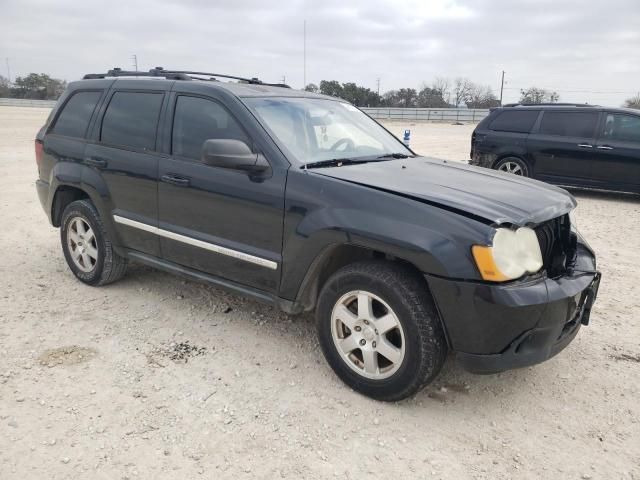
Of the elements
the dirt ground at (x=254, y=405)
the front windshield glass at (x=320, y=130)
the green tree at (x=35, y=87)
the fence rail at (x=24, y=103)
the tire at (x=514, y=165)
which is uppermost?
the green tree at (x=35, y=87)

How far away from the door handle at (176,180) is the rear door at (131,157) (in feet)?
0.38

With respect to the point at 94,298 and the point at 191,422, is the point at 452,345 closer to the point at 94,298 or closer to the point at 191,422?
the point at 191,422

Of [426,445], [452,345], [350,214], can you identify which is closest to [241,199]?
[350,214]

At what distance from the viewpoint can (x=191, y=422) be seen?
2811mm

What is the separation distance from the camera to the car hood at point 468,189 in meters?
2.76

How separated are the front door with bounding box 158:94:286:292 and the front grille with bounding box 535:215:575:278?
151cm

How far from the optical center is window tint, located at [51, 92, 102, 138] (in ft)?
14.8

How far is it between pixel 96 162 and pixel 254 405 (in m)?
A: 2.52

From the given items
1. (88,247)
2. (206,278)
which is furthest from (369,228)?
(88,247)

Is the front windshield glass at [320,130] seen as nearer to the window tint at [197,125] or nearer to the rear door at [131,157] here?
the window tint at [197,125]

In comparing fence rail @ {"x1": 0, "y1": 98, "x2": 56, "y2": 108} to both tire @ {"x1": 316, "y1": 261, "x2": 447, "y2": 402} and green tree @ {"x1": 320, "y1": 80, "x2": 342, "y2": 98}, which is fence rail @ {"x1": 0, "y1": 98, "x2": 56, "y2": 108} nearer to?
green tree @ {"x1": 320, "y1": 80, "x2": 342, "y2": 98}

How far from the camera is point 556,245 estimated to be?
Answer: 9.99 ft

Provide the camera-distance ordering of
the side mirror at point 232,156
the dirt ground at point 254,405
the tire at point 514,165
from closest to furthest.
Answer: the dirt ground at point 254,405 → the side mirror at point 232,156 → the tire at point 514,165

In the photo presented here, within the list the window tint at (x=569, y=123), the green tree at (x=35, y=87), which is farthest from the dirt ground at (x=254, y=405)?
the green tree at (x=35, y=87)
